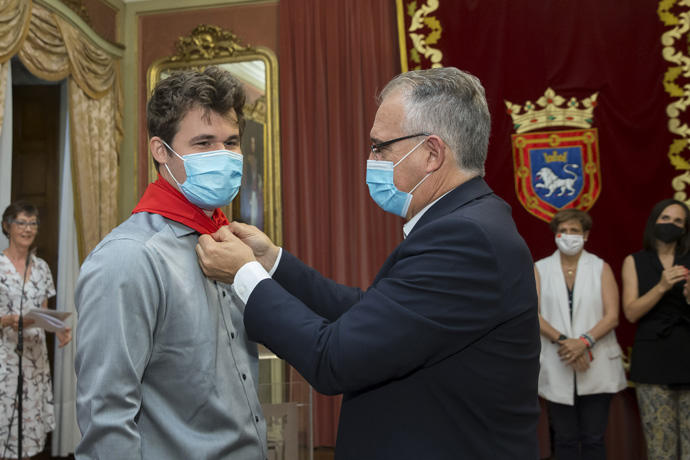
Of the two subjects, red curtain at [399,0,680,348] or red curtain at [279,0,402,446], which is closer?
red curtain at [399,0,680,348]

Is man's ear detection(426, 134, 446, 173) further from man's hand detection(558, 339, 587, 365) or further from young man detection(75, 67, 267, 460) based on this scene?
man's hand detection(558, 339, 587, 365)

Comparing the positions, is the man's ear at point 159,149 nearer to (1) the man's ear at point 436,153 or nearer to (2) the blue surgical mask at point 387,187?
(2) the blue surgical mask at point 387,187

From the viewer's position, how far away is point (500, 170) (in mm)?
4535

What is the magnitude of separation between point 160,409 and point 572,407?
2.93 m

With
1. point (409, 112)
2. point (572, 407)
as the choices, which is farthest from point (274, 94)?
point (409, 112)

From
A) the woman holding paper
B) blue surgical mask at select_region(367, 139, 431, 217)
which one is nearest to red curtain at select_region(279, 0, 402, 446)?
the woman holding paper

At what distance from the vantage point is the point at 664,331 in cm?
349

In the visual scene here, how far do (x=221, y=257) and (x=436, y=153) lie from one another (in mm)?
551

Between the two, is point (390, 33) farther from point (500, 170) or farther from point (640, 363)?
point (640, 363)

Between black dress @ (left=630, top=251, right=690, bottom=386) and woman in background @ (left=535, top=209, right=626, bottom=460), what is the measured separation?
147 mm

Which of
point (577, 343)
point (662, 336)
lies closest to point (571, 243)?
point (577, 343)

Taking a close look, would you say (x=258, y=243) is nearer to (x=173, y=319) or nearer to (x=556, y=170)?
(x=173, y=319)

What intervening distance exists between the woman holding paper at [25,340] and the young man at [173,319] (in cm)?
271

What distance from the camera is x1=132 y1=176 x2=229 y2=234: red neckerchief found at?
144 centimetres
